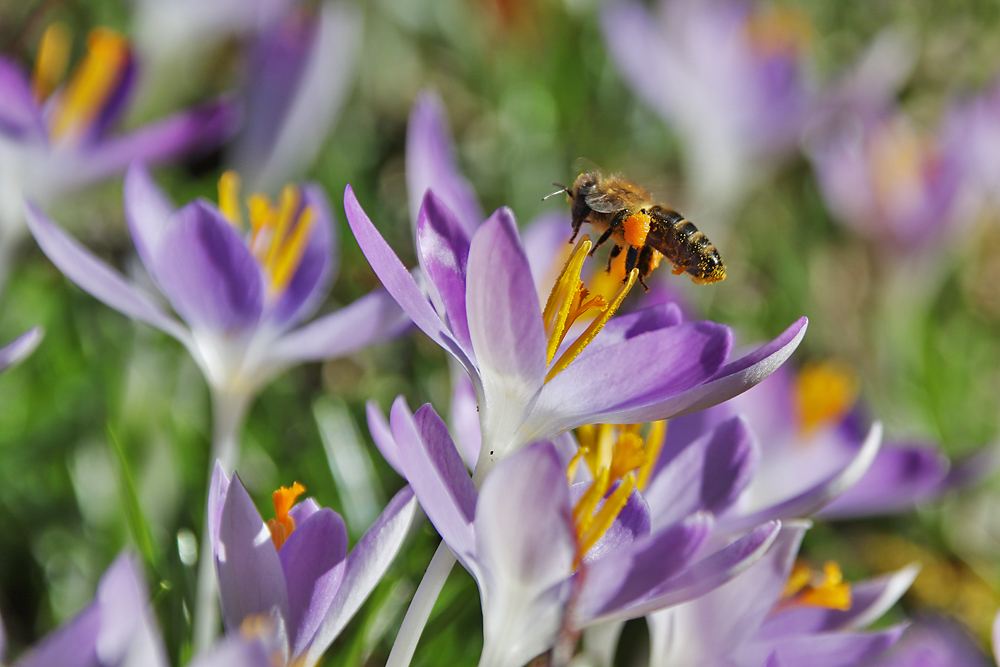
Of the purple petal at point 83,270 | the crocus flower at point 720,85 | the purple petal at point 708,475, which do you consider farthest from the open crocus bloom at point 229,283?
the crocus flower at point 720,85

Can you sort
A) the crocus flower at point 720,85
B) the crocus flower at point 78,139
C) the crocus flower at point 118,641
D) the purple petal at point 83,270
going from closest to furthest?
the crocus flower at point 118,641 → the purple petal at point 83,270 → the crocus flower at point 78,139 → the crocus flower at point 720,85

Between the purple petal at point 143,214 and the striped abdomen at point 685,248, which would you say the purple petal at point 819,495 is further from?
the purple petal at point 143,214

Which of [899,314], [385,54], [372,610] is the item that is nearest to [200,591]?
[372,610]

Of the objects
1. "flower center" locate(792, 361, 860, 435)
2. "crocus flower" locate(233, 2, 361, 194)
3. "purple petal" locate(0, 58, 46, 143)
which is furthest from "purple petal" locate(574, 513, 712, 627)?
"crocus flower" locate(233, 2, 361, 194)

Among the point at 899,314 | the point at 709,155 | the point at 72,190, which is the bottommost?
the point at 899,314

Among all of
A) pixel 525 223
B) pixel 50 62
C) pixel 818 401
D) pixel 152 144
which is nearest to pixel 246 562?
pixel 152 144

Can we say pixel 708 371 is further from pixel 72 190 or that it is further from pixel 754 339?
pixel 754 339

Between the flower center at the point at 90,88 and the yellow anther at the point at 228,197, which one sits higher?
the flower center at the point at 90,88

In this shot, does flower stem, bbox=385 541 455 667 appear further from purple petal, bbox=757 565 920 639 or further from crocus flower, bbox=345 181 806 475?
purple petal, bbox=757 565 920 639
